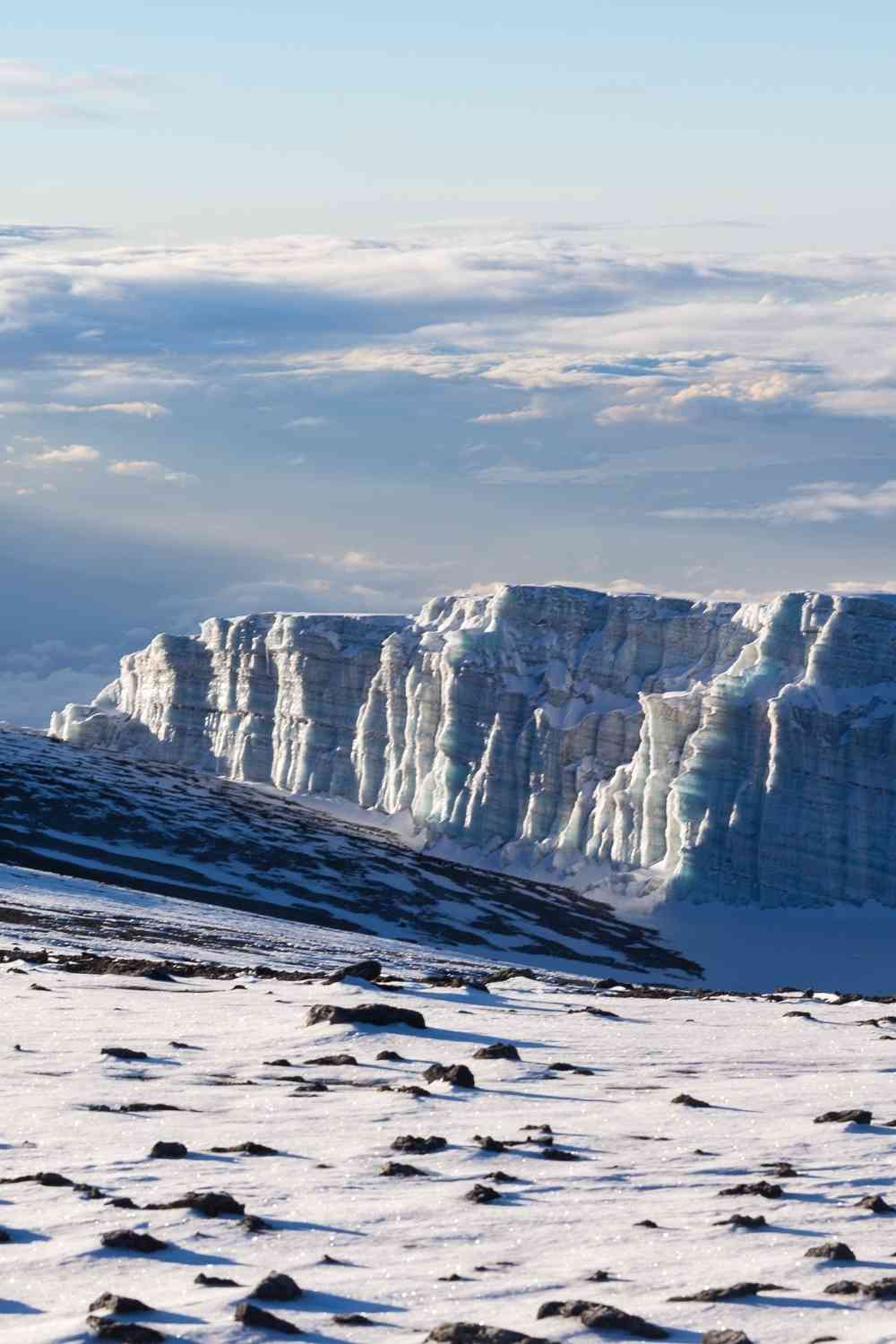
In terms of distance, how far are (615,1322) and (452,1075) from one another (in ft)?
47.8

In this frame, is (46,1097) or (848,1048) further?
(848,1048)

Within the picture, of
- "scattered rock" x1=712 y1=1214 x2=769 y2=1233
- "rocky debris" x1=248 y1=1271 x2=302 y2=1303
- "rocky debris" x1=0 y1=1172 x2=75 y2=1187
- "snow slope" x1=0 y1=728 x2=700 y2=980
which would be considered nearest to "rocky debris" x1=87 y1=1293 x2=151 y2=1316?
"rocky debris" x1=248 y1=1271 x2=302 y2=1303

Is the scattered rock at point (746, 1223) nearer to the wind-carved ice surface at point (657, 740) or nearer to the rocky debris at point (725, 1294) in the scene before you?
the rocky debris at point (725, 1294)

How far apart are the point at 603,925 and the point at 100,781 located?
161 feet

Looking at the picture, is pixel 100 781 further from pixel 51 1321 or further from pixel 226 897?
pixel 51 1321

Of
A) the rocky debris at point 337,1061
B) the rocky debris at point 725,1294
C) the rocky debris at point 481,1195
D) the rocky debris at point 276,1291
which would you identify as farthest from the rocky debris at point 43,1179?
the rocky debris at point 337,1061

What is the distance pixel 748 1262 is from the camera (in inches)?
859

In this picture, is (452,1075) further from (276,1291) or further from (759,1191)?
(276,1291)

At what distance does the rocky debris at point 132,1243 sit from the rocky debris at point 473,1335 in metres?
4.66

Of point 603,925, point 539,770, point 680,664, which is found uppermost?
point 680,664

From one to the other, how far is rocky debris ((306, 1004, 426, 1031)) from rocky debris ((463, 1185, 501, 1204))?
14091 mm

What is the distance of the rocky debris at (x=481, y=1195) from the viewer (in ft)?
81.5

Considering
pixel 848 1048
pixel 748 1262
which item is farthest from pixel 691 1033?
pixel 748 1262

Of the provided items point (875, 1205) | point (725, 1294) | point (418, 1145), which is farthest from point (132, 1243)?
point (875, 1205)
